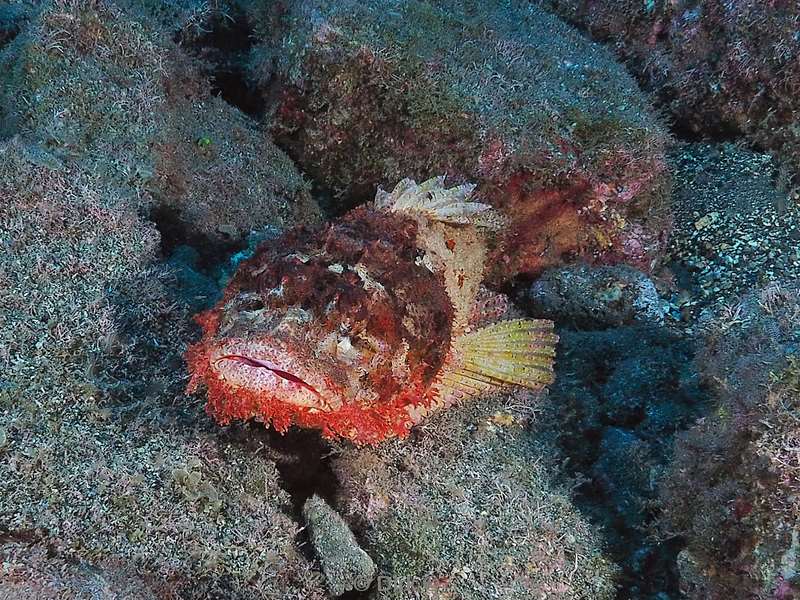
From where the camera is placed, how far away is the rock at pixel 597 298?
435 centimetres

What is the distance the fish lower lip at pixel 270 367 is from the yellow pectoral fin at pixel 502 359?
1.31m

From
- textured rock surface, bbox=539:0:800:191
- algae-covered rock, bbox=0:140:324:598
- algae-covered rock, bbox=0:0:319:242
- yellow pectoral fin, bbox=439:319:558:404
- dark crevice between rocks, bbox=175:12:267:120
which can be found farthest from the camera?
dark crevice between rocks, bbox=175:12:267:120

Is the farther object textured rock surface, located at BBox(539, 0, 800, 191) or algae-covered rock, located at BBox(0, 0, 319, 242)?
textured rock surface, located at BBox(539, 0, 800, 191)

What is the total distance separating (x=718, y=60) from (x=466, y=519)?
15.5 feet

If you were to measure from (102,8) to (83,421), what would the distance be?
3293 mm

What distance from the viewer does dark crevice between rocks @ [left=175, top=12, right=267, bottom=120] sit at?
16.9ft

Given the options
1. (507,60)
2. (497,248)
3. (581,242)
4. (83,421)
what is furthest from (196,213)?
(581,242)

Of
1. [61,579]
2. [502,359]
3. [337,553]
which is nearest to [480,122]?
[502,359]

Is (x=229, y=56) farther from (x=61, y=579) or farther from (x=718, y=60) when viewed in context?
(x=61, y=579)

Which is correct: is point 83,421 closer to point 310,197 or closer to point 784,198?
point 310,197

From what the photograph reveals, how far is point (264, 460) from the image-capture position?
296 centimetres

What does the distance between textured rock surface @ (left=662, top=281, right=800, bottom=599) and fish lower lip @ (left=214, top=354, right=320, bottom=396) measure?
5.67 ft

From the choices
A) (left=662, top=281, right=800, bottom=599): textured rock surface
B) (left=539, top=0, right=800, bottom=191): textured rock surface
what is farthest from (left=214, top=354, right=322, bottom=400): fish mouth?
(left=539, top=0, right=800, bottom=191): textured rock surface

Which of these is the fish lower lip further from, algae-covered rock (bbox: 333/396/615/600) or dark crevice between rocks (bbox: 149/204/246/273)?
dark crevice between rocks (bbox: 149/204/246/273)
